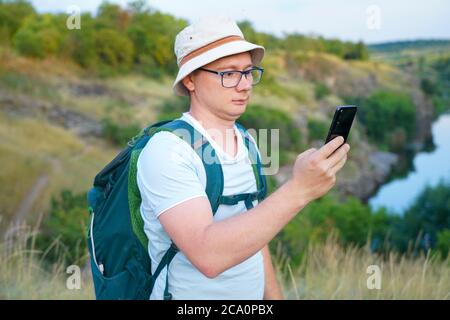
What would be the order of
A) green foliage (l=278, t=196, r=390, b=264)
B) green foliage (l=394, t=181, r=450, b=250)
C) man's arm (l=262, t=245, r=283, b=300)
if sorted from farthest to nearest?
green foliage (l=278, t=196, r=390, b=264) → green foliage (l=394, t=181, r=450, b=250) → man's arm (l=262, t=245, r=283, b=300)

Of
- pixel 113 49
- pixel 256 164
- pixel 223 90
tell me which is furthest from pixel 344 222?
pixel 113 49

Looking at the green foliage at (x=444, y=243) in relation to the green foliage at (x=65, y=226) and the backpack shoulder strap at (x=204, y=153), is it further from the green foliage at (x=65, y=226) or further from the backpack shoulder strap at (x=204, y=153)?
the backpack shoulder strap at (x=204, y=153)

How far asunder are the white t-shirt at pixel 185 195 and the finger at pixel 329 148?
0.25 meters

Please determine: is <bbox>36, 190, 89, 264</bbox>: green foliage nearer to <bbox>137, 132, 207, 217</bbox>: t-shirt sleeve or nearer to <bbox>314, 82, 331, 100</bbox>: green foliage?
<bbox>137, 132, 207, 217</bbox>: t-shirt sleeve

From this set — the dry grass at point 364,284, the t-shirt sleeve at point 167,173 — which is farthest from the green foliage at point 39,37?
the t-shirt sleeve at point 167,173

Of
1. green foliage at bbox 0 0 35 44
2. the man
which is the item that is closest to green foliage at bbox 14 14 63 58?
green foliage at bbox 0 0 35 44

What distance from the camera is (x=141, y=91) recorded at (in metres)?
18.4

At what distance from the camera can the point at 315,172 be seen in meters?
1.18

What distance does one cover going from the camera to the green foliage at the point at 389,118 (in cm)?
2103

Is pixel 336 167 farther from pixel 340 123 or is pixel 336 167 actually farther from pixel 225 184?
pixel 225 184

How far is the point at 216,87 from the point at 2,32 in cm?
1691

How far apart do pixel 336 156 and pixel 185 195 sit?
30cm

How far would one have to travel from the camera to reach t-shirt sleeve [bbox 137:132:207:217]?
4.04 feet
